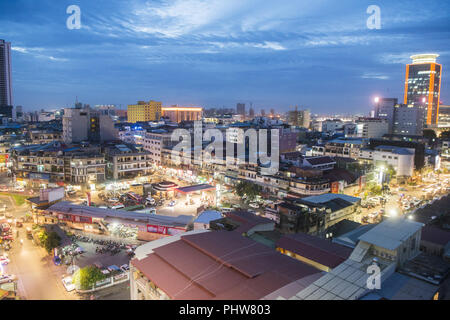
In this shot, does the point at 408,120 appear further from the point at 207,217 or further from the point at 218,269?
the point at 218,269

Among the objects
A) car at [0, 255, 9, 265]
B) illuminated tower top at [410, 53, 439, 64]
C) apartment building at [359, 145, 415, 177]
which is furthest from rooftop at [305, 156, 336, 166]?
illuminated tower top at [410, 53, 439, 64]

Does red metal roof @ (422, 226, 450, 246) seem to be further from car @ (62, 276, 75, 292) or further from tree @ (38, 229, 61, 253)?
tree @ (38, 229, 61, 253)

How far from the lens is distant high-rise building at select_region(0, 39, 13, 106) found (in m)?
62.5

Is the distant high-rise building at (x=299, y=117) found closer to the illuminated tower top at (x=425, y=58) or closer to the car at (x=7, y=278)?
the illuminated tower top at (x=425, y=58)

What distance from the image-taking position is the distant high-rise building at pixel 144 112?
77625mm

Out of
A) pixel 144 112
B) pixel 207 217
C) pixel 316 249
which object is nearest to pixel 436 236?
pixel 316 249

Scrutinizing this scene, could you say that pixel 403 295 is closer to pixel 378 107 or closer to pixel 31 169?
pixel 31 169

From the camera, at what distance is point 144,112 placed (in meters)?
77.7

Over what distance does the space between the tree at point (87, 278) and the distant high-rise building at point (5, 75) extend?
69314 millimetres

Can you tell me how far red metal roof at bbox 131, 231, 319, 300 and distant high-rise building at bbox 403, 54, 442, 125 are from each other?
232 ft

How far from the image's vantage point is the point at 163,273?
8117 millimetres

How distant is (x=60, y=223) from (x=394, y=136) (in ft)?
134

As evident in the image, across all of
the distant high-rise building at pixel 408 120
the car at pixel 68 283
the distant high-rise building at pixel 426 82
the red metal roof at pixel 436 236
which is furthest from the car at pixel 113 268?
the distant high-rise building at pixel 426 82
